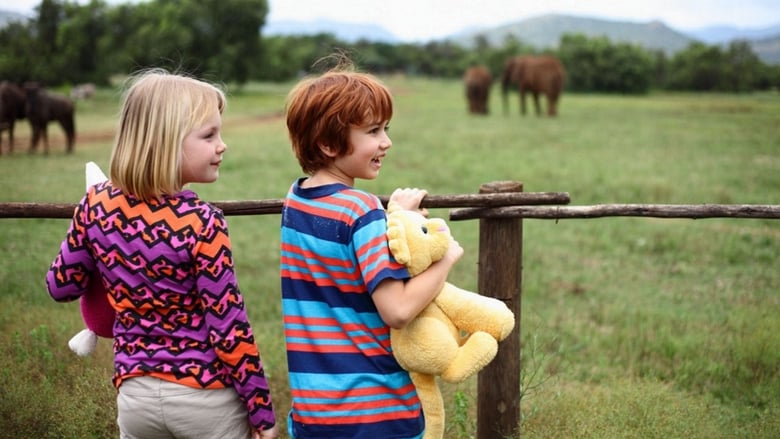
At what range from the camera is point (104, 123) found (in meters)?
26.3

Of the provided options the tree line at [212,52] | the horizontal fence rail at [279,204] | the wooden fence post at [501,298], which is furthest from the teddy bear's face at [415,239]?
the tree line at [212,52]

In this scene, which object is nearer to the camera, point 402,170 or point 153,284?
point 153,284

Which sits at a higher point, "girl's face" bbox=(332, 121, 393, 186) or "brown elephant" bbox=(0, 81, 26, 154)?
"brown elephant" bbox=(0, 81, 26, 154)

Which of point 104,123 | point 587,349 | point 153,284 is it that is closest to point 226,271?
point 153,284

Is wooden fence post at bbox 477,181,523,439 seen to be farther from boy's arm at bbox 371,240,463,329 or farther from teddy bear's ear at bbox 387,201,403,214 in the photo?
boy's arm at bbox 371,240,463,329

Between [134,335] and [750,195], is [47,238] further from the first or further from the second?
[750,195]

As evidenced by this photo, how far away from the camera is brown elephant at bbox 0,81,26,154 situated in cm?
1686

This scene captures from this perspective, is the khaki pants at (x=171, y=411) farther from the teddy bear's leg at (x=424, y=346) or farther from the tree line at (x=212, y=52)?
the tree line at (x=212, y=52)

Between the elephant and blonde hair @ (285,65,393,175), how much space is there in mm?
17150

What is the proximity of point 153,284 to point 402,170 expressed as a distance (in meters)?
13.5

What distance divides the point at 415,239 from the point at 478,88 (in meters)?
28.4

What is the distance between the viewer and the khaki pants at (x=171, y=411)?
2113 mm

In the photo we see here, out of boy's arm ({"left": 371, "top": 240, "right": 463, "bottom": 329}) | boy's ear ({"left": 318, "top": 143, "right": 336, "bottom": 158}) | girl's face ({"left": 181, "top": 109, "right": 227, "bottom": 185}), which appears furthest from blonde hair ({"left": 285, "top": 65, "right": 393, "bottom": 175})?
boy's arm ({"left": 371, "top": 240, "right": 463, "bottom": 329})

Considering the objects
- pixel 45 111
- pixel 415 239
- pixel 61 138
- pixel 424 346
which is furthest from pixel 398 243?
pixel 61 138
